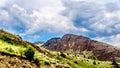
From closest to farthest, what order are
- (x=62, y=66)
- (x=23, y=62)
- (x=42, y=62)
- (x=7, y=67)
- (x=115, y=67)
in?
1. (x=7, y=67)
2. (x=23, y=62)
3. (x=42, y=62)
4. (x=62, y=66)
5. (x=115, y=67)

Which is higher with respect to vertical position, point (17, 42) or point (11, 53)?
point (17, 42)

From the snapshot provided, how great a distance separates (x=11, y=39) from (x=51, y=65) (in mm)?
20679

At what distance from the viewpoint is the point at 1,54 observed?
92438 mm

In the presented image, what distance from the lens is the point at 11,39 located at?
11750 cm

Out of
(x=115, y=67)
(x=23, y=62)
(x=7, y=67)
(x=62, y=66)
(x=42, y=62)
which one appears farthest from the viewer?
(x=115, y=67)

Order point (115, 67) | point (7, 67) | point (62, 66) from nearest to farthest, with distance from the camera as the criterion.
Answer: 1. point (7, 67)
2. point (62, 66)
3. point (115, 67)

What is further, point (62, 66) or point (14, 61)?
point (62, 66)

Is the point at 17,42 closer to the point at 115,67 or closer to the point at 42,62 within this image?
the point at 42,62

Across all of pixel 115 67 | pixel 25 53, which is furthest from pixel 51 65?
pixel 115 67

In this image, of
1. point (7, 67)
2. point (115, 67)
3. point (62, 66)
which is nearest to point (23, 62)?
point (7, 67)

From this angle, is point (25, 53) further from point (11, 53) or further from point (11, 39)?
point (11, 39)

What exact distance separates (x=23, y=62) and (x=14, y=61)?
14.0 feet

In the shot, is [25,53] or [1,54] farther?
[25,53]

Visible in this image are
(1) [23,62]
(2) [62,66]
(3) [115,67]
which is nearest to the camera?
(1) [23,62]
